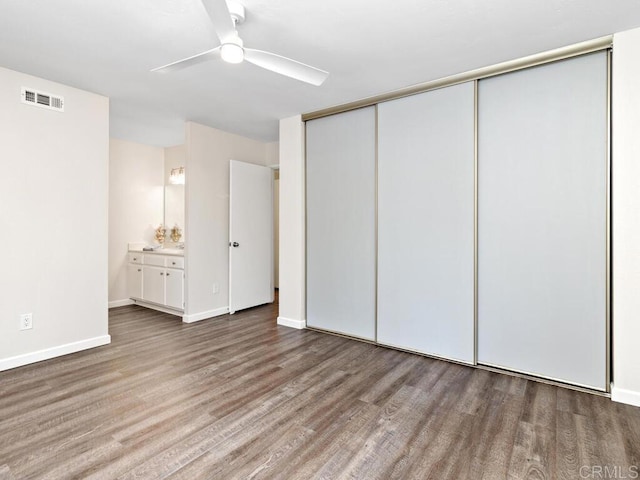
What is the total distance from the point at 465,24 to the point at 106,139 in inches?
126

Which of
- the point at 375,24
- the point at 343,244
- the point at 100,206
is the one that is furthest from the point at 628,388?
the point at 100,206

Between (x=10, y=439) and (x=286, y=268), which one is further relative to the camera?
(x=286, y=268)

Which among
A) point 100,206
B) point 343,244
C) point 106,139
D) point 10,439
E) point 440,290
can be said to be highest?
point 106,139

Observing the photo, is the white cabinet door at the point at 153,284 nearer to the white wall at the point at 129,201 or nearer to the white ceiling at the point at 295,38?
the white wall at the point at 129,201

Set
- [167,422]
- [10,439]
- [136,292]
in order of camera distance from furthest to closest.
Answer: [136,292]
[167,422]
[10,439]

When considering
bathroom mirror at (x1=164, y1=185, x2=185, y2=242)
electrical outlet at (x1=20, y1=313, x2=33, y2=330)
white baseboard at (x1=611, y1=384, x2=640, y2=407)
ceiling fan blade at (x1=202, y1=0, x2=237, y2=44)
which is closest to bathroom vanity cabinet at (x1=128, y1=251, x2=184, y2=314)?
bathroom mirror at (x1=164, y1=185, x2=185, y2=242)

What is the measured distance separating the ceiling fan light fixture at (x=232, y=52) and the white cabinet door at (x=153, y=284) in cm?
330

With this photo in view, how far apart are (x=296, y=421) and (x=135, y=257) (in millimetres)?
4004

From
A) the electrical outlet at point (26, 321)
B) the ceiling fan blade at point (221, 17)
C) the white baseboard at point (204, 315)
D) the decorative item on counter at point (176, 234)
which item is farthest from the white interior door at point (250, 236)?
the ceiling fan blade at point (221, 17)

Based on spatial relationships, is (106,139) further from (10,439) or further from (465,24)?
(465,24)

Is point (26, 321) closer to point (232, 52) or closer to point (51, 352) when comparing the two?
point (51, 352)

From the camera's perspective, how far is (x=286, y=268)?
404cm

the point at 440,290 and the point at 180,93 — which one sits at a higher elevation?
the point at 180,93

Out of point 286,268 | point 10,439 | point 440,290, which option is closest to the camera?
point 10,439
